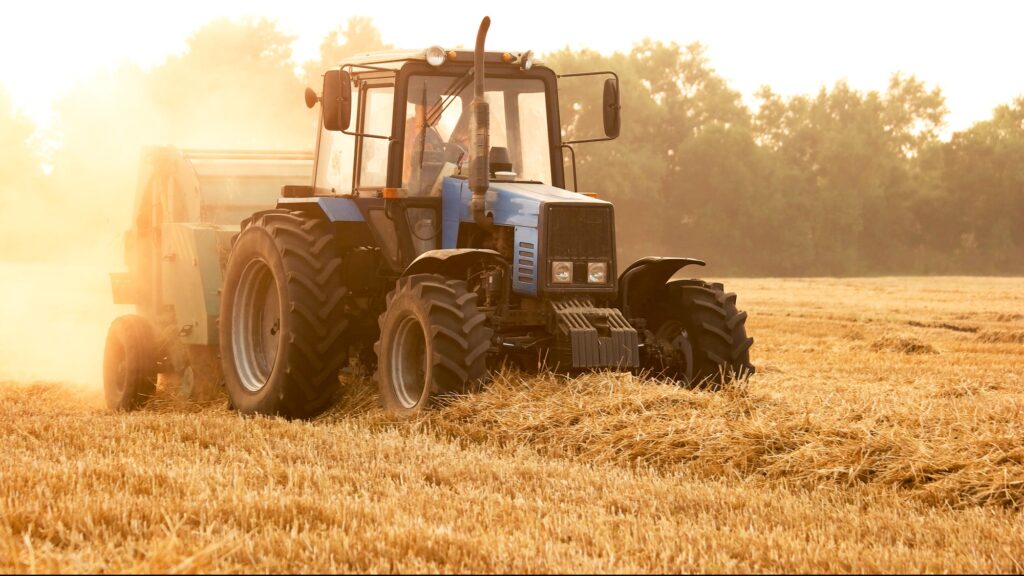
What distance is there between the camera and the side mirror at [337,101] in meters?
9.43

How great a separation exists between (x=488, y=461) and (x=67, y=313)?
15644 millimetres

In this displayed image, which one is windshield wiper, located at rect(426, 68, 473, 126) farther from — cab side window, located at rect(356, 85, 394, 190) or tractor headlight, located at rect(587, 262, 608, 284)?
tractor headlight, located at rect(587, 262, 608, 284)

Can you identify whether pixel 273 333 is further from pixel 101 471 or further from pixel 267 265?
pixel 101 471

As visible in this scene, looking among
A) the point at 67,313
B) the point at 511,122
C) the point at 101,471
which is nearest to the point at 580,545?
the point at 101,471

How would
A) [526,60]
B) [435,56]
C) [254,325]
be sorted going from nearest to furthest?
[435,56] < [526,60] < [254,325]

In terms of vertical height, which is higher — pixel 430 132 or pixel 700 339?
pixel 430 132

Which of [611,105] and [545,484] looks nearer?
[545,484]

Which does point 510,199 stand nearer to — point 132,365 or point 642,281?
point 642,281

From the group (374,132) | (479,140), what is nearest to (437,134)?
(374,132)

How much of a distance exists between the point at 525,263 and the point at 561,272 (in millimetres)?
256

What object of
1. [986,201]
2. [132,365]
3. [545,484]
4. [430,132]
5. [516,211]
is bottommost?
[545,484]

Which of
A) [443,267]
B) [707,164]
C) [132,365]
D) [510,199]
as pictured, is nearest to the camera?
[443,267]

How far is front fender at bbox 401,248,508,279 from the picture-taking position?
9.25 m

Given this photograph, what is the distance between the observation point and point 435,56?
32.5 ft
